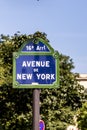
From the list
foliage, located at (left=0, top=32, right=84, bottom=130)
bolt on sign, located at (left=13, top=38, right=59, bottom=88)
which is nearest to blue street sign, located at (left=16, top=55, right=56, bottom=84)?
bolt on sign, located at (left=13, top=38, right=59, bottom=88)

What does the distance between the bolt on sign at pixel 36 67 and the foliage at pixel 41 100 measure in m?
30.6

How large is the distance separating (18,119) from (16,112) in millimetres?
1209

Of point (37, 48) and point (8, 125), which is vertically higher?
point (37, 48)

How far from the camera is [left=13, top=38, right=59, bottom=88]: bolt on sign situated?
4656 mm

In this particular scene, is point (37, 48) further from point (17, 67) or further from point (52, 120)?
point (52, 120)

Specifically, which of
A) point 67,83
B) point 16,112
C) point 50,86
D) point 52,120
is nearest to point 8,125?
point 16,112

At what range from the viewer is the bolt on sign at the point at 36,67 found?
15.3 feet

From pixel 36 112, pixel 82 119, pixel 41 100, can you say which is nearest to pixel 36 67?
pixel 36 112

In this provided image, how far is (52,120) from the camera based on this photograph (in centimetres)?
3659

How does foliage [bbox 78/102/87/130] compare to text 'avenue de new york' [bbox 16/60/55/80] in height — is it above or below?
below

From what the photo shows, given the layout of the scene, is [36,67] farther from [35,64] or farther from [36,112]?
[36,112]

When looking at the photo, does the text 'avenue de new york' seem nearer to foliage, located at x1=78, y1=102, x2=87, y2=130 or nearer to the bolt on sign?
the bolt on sign

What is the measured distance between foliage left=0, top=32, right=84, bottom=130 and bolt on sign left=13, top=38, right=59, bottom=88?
30625mm

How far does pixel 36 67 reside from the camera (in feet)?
15.3
